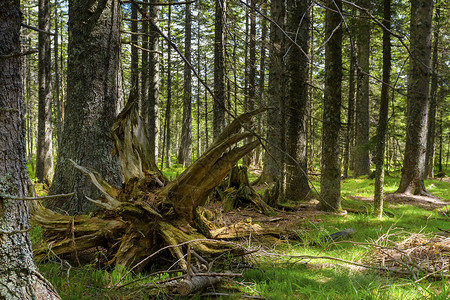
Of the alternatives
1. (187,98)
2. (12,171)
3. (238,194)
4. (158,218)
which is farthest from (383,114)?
(187,98)

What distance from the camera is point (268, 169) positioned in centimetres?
1099

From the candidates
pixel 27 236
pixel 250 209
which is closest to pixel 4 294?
pixel 27 236

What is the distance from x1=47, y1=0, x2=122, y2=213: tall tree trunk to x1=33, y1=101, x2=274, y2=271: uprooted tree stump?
97 cm

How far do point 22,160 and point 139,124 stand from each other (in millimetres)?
2252

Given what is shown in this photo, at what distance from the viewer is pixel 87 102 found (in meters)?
4.78

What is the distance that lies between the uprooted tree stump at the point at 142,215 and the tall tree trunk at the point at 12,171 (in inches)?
52.7

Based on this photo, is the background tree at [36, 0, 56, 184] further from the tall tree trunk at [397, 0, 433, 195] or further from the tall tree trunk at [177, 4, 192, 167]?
the tall tree trunk at [397, 0, 433, 195]

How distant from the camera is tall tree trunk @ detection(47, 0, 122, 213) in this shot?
4.76 metres

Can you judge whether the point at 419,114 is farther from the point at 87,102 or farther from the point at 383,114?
the point at 87,102

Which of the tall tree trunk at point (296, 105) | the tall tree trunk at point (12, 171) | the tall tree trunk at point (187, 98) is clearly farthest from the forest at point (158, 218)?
the tall tree trunk at point (187, 98)

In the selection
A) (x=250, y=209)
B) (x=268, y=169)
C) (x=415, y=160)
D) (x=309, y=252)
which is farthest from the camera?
(x=268, y=169)

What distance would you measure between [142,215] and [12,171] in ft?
5.48

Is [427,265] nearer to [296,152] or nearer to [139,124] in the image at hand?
[139,124]

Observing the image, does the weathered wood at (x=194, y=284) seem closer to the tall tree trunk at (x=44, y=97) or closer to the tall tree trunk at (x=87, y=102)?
the tall tree trunk at (x=87, y=102)
